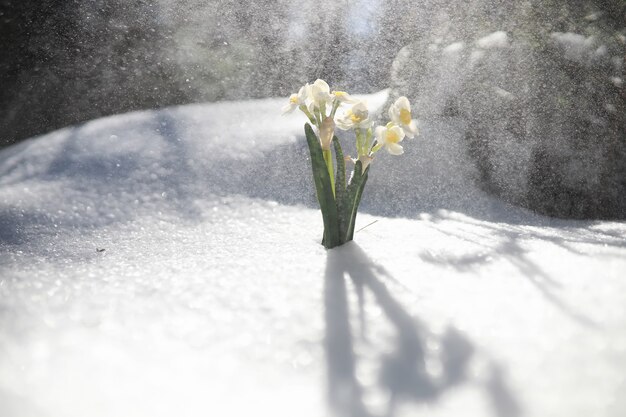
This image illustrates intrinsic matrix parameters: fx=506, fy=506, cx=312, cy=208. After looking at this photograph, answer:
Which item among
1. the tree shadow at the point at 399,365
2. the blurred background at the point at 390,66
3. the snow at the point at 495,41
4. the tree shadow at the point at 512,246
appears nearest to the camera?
the tree shadow at the point at 399,365

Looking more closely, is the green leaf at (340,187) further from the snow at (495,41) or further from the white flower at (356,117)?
the snow at (495,41)

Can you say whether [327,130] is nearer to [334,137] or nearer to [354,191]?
[334,137]

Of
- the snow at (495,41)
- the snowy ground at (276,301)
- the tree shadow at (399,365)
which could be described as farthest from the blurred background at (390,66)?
the tree shadow at (399,365)

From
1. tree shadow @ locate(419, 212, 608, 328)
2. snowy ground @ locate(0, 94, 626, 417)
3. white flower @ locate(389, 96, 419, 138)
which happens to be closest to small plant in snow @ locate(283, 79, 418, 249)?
white flower @ locate(389, 96, 419, 138)

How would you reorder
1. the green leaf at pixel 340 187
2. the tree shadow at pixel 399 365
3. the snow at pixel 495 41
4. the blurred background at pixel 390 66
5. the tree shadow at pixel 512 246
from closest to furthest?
the tree shadow at pixel 399 365 → the tree shadow at pixel 512 246 → the green leaf at pixel 340 187 → the blurred background at pixel 390 66 → the snow at pixel 495 41

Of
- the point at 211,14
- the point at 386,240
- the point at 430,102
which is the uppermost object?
the point at 211,14

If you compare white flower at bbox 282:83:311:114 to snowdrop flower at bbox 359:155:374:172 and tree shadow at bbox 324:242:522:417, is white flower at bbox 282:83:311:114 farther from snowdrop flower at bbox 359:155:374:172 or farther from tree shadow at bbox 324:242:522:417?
tree shadow at bbox 324:242:522:417

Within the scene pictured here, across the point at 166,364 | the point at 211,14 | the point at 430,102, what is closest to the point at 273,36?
the point at 211,14

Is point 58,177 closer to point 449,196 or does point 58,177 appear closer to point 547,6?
point 449,196

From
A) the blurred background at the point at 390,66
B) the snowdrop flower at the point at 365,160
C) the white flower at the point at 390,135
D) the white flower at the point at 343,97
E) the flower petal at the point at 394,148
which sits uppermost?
the blurred background at the point at 390,66
